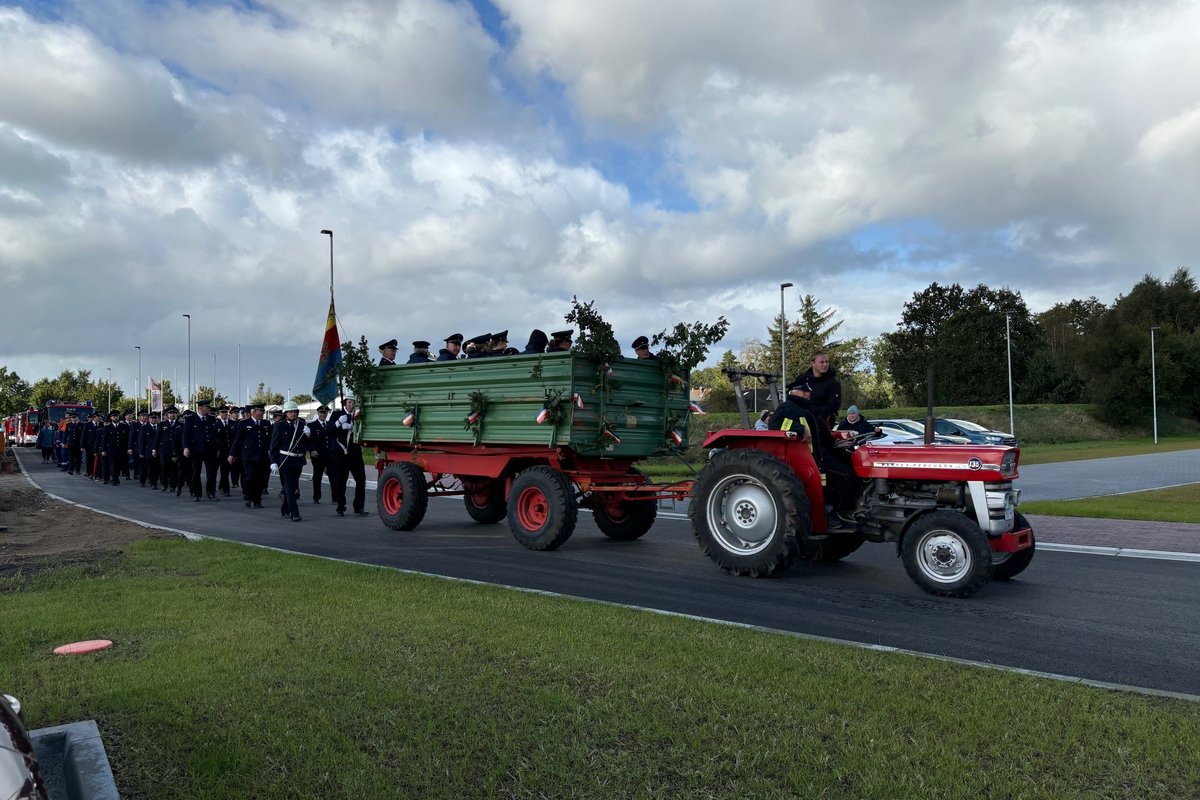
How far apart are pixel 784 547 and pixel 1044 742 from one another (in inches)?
175

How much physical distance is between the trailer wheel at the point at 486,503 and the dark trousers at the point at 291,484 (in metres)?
3.03

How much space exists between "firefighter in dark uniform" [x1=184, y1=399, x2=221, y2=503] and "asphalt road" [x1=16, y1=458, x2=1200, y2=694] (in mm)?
6842

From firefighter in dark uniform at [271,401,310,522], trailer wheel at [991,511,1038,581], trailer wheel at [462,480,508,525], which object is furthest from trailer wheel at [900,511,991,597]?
firefighter in dark uniform at [271,401,310,522]

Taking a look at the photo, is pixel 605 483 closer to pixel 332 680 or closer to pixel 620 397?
pixel 620 397

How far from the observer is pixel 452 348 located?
1341 centimetres

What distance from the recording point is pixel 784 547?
8.63 m

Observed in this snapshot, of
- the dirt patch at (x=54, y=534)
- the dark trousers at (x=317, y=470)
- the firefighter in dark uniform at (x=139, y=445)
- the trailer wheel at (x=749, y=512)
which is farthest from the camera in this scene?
the firefighter in dark uniform at (x=139, y=445)

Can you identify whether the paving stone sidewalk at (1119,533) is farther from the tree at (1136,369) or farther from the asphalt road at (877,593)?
the tree at (1136,369)

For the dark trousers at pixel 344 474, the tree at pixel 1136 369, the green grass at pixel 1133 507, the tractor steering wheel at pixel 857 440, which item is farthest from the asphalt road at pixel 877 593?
the tree at pixel 1136 369

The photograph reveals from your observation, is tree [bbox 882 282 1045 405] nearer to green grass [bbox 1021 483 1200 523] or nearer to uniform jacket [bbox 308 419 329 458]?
green grass [bbox 1021 483 1200 523]

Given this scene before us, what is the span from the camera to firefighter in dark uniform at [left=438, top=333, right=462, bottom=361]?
13289 millimetres

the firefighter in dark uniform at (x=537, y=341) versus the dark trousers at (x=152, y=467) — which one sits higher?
the firefighter in dark uniform at (x=537, y=341)

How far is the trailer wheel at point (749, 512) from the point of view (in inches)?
340

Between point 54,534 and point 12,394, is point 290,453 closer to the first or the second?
point 54,534
